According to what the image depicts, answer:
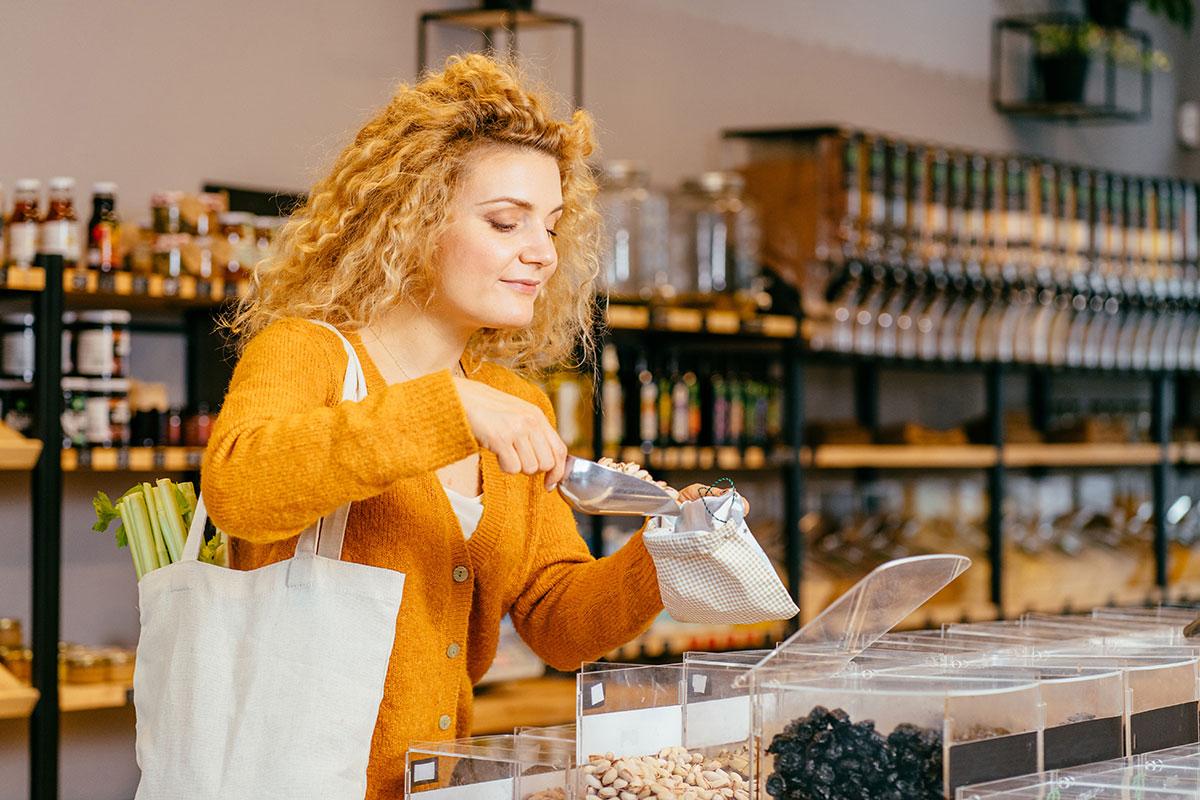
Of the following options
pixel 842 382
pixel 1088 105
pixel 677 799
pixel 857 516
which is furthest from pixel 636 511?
pixel 1088 105

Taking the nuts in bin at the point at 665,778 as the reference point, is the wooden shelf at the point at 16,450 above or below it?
above

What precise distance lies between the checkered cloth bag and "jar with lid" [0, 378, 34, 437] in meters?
1.91

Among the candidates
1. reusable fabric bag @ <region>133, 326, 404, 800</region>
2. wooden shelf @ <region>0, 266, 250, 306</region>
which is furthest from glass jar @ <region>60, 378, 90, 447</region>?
reusable fabric bag @ <region>133, 326, 404, 800</region>

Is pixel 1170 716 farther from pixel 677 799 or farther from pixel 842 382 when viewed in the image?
pixel 842 382

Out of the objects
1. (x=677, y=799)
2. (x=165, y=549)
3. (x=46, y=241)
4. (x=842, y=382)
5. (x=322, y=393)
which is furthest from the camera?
(x=842, y=382)

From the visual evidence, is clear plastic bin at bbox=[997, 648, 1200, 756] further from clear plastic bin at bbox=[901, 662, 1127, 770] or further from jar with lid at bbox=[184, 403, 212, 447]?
jar with lid at bbox=[184, 403, 212, 447]

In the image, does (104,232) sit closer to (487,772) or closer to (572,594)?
(572,594)

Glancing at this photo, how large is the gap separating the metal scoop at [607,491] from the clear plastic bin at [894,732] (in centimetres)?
22

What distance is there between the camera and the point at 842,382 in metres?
5.39

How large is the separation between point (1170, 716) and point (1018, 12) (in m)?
4.87

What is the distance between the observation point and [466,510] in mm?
1917

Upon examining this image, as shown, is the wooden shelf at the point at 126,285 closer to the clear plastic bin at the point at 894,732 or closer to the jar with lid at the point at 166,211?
the jar with lid at the point at 166,211

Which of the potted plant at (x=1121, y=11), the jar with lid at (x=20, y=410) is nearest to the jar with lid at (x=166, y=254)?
the jar with lid at (x=20, y=410)

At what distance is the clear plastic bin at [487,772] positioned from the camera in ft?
5.05
